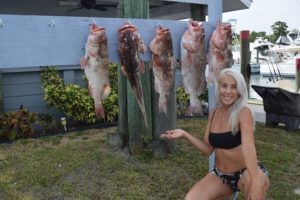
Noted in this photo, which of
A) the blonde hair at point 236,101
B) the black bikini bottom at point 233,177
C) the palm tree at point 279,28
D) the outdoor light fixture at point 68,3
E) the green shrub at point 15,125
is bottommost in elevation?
the green shrub at point 15,125

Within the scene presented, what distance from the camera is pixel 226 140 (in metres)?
2.88

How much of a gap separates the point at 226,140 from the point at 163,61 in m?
0.72

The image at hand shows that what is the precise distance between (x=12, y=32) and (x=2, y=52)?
12 centimetres


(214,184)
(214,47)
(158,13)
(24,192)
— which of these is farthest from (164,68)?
(158,13)

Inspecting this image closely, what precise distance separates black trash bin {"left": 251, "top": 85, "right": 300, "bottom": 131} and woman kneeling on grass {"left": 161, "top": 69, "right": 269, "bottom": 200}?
5.03 m

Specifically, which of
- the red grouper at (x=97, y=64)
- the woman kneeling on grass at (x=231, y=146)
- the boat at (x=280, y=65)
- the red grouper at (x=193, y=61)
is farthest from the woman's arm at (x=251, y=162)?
the boat at (x=280, y=65)

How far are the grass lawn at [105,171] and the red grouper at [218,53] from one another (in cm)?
181

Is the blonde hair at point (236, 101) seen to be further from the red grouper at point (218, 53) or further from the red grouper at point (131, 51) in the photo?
the red grouper at point (131, 51)

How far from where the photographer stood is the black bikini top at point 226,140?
9.36ft

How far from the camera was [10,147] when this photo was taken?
630 centimetres

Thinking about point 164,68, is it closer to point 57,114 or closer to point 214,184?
point 214,184

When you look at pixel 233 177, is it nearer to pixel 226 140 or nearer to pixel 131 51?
pixel 226 140

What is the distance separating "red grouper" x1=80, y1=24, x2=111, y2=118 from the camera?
2.43 meters

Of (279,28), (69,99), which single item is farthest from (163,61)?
(279,28)
